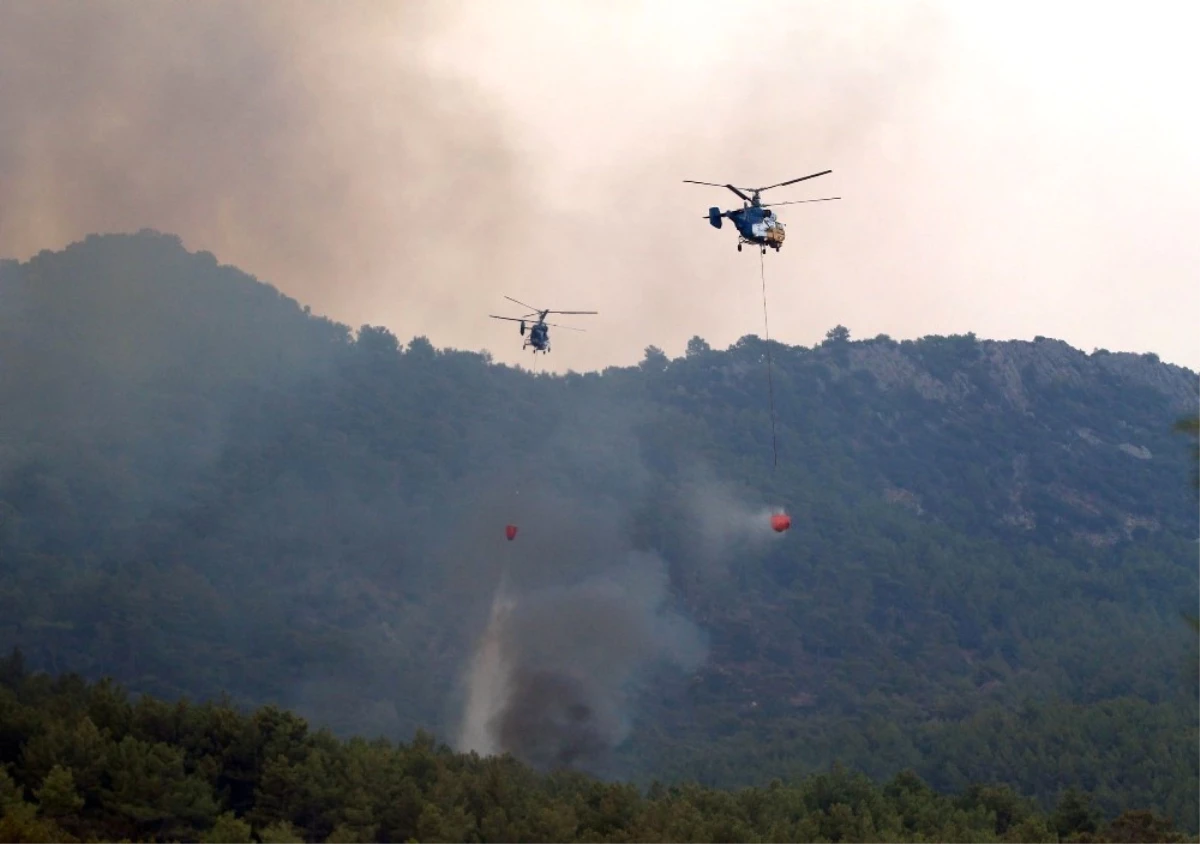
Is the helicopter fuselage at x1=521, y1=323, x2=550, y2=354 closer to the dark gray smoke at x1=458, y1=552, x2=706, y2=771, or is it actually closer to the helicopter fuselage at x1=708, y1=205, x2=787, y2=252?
the helicopter fuselage at x1=708, y1=205, x2=787, y2=252

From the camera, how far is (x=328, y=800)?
62250 millimetres

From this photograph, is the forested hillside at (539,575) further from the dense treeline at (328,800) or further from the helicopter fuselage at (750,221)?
the helicopter fuselage at (750,221)

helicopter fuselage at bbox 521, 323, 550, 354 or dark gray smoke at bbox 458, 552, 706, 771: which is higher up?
helicopter fuselage at bbox 521, 323, 550, 354

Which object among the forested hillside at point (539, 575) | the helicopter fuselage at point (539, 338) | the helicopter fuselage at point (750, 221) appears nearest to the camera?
the helicopter fuselage at point (750, 221)

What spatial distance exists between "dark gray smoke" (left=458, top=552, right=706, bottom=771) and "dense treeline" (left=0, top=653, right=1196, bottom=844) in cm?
6038

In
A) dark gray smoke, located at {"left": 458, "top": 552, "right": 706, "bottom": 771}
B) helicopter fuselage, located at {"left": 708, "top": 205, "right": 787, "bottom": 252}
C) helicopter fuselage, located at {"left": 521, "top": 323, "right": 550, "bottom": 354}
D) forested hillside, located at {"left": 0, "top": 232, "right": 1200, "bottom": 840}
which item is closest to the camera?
helicopter fuselage, located at {"left": 708, "top": 205, "right": 787, "bottom": 252}

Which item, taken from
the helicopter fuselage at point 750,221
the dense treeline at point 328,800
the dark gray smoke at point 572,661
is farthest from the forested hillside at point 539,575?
the helicopter fuselage at point 750,221

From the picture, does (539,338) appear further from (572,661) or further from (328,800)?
(572,661)

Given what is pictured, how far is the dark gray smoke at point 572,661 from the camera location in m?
137

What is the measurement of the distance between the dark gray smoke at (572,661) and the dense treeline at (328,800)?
6038cm

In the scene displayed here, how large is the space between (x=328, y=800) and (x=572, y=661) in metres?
88.0

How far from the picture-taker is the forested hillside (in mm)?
131625

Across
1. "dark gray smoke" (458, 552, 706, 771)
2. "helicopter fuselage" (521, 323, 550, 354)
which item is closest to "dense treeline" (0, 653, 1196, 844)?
"helicopter fuselage" (521, 323, 550, 354)

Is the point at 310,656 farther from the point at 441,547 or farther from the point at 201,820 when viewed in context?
the point at 201,820
